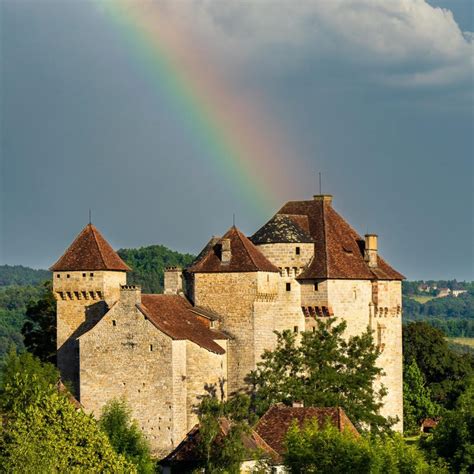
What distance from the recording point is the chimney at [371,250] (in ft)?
330

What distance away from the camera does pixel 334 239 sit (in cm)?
9812

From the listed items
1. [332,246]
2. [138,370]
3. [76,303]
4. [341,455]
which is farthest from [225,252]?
[341,455]

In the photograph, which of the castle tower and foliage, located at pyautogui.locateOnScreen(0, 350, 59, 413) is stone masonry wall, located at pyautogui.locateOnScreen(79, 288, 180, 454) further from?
the castle tower

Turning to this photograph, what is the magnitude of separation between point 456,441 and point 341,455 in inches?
356

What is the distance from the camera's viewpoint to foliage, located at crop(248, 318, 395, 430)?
87.8m

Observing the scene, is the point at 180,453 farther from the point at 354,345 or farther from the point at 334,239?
the point at 334,239

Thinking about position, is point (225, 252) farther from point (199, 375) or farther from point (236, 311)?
point (199, 375)

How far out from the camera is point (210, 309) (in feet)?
306

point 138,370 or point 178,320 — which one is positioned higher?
point 178,320

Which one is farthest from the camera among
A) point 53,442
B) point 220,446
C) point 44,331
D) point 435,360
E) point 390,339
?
point 435,360

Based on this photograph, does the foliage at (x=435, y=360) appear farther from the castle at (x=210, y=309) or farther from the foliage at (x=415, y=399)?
the castle at (x=210, y=309)

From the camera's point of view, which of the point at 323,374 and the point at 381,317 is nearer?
the point at 323,374

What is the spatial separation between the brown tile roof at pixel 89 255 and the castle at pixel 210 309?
80 mm

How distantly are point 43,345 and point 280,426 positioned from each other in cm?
3317
